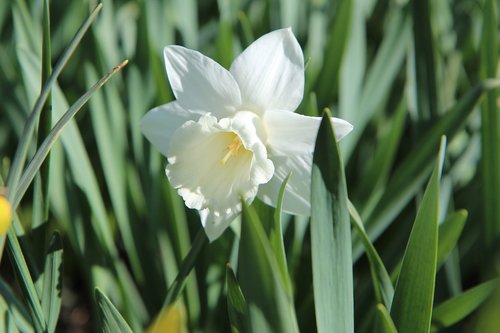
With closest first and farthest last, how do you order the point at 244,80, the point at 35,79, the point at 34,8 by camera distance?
the point at 244,80, the point at 35,79, the point at 34,8

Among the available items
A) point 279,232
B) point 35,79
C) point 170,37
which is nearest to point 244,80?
point 279,232

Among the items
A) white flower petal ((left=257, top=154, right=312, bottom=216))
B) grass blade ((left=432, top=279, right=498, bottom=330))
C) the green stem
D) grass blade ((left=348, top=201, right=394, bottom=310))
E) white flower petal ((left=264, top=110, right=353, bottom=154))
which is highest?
white flower petal ((left=264, top=110, right=353, bottom=154))

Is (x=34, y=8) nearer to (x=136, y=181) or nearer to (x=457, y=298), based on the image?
(x=136, y=181)

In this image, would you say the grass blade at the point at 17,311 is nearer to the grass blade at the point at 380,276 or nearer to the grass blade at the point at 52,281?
the grass blade at the point at 52,281

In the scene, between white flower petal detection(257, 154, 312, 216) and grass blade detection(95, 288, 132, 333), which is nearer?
grass blade detection(95, 288, 132, 333)

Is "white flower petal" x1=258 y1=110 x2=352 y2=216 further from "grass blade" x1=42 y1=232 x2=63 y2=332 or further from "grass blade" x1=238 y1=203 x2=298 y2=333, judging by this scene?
"grass blade" x1=42 y1=232 x2=63 y2=332

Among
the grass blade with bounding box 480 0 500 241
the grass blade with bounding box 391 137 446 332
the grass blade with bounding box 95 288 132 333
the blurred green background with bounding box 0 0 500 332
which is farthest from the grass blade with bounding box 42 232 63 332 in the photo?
the grass blade with bounding box 480 0 500 241
